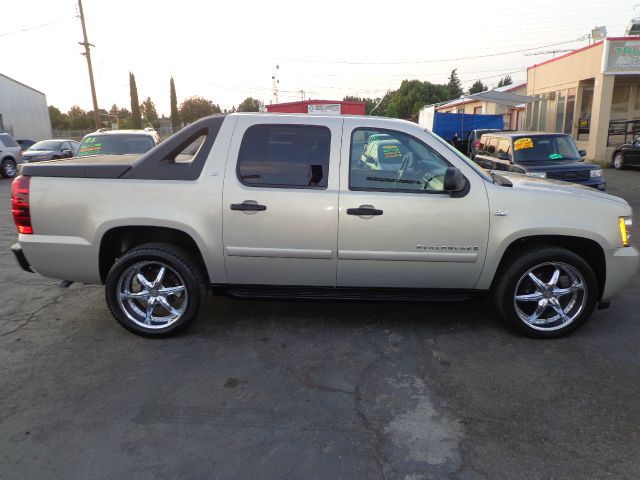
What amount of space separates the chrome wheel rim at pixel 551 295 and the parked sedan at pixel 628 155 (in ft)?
53.8

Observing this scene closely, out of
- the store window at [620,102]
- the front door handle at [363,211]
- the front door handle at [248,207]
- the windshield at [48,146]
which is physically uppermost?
the store window at [620,102]

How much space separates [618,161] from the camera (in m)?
18.6

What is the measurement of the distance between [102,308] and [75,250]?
1.06 metres

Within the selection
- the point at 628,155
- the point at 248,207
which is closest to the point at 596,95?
the point at 628,155

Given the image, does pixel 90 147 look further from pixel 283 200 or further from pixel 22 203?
pixel 283 200

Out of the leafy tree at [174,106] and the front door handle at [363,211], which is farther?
the leafy tree at [174,106]

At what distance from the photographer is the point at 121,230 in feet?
13.1

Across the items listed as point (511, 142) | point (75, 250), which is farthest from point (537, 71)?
point (75, 250)

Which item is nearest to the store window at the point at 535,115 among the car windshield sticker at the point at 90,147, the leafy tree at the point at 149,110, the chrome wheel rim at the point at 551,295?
the car windshield sticker at the point at 90,147

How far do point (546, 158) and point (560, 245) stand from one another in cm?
670

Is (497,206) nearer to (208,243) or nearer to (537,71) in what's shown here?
(208,243)

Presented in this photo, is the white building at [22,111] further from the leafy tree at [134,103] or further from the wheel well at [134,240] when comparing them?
the wheel well at [134,240]

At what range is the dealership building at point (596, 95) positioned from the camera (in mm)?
20078

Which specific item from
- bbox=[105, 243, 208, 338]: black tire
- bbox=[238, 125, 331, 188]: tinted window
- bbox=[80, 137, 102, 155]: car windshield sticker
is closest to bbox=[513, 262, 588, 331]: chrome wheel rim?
bbox=[238, 125, 331, 188]: tinted window
